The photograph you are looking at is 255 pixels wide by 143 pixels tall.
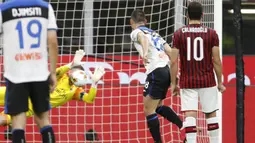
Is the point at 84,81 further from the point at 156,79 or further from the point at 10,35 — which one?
the point at 10,35

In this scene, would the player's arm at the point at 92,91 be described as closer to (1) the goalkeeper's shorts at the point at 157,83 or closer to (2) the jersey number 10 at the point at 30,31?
(1) the goalkeeper's shorts at the point at 157,83

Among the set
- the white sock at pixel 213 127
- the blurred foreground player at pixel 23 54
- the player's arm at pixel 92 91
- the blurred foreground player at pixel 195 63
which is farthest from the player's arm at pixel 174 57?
the blurred foreground player at pixel 23 54

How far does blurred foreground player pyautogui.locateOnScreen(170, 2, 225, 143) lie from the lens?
892 cm

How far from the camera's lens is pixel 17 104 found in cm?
707

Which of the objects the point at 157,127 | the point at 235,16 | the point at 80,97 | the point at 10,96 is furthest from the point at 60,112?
the point at 10,96

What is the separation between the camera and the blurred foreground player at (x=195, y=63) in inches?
351

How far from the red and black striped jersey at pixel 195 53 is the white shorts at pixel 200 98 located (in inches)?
2.8

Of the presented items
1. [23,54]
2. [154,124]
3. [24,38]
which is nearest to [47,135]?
[23,54]

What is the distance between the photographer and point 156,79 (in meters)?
10.1

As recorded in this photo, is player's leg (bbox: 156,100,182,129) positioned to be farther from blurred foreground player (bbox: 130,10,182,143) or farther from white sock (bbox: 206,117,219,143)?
white sock (bbox: 206,117,219,143)

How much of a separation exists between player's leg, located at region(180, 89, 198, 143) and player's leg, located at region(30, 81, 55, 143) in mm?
2242

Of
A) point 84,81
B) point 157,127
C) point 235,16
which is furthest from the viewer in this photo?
point 84,81

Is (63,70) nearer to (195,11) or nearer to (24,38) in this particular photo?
(195,11)

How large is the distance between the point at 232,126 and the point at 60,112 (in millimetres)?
2987
